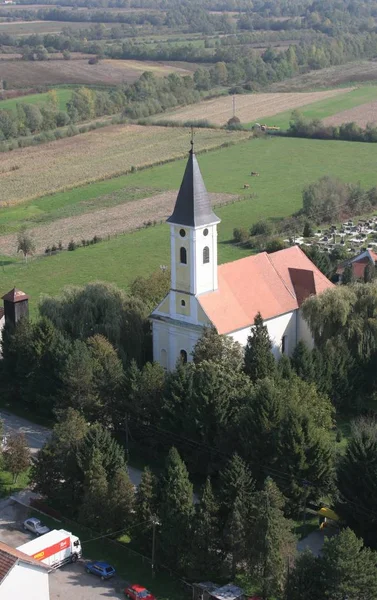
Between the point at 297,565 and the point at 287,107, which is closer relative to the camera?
the point at 297,565

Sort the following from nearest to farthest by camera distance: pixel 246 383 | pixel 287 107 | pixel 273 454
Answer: pixel 273 454 < pixel 246 383 < pixel 287 107

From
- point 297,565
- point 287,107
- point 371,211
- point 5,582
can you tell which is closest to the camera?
point 5,582

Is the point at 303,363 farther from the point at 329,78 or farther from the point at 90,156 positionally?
the point at 329,78

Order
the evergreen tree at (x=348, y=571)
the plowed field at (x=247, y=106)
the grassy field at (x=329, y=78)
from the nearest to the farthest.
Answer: the evergreen tree at (x=348, y=571), the plowed field at (x=247, y=106), the grassy field at (x=329, y=78)

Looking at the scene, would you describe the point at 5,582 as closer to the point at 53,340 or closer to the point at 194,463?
the point at 194,463

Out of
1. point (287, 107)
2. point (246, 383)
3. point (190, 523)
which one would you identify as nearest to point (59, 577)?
point (190, 523)

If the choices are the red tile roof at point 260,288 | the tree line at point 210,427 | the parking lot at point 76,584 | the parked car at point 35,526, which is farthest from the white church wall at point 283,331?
the parking lot at point 76,584

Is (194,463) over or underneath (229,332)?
underneath

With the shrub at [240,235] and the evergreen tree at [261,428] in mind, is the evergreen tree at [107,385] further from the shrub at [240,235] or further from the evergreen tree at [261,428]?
the shrub at [240,235]
